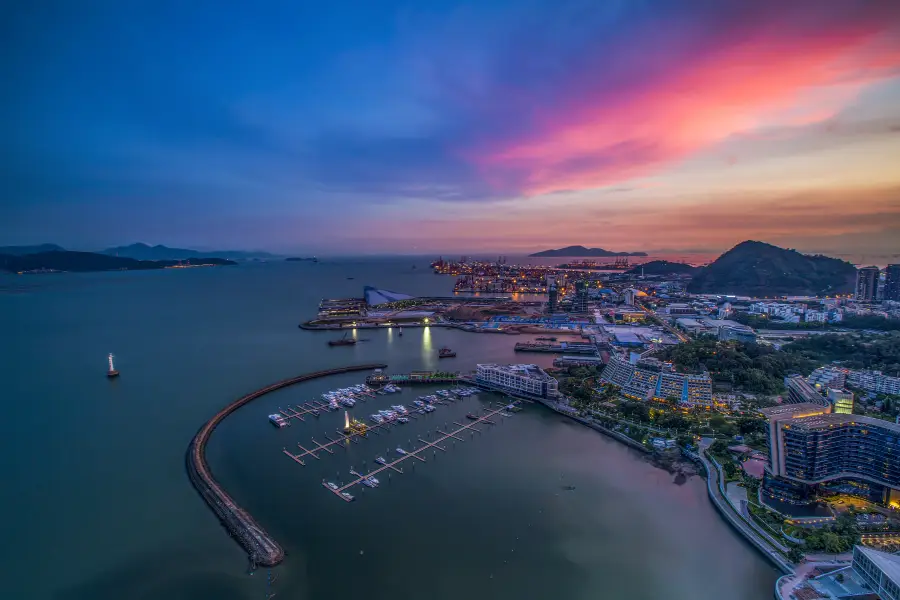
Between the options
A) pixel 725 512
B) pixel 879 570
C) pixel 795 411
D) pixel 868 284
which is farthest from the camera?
pixel 868 284

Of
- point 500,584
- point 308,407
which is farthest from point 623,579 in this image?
point 308,407

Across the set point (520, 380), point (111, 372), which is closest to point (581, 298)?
point (520, 380)

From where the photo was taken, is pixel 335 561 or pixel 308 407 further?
pixel 308 407

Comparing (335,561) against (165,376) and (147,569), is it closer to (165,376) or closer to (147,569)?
(147,569)

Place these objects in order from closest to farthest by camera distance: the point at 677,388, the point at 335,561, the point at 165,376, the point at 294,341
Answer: the point at 335,561 < the point at 677,388 < the point at 165,376 < the point at 294,341

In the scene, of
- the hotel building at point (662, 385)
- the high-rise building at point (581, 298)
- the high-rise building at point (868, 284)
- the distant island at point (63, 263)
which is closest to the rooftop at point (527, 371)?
the hotel building at point (662, 385)

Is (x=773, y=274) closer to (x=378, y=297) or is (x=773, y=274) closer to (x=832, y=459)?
(x=378, y=297)
